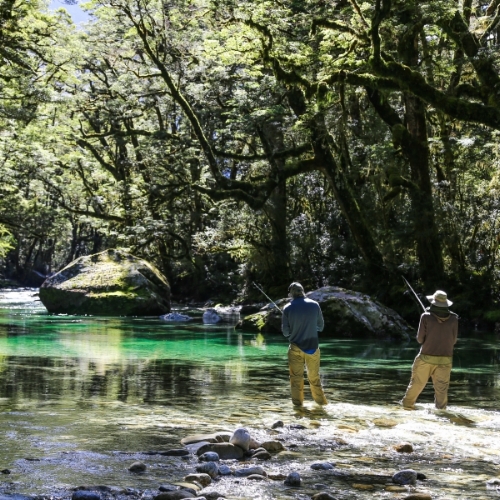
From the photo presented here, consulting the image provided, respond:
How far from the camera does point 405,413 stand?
30.6 feet

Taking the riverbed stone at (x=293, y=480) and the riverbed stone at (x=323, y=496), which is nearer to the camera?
the riverbed stone at (x=323, y=496)

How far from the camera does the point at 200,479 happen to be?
5785mm

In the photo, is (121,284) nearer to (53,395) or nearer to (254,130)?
(254,130)

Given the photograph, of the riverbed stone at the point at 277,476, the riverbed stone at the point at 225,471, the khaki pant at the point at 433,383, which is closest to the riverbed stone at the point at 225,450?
the riverbed stone at the point at 225,471

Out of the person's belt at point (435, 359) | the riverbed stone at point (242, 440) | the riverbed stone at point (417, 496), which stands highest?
the person's belt at point (435, 359)

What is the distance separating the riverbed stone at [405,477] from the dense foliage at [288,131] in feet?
41.6

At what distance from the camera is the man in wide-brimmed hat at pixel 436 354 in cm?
973

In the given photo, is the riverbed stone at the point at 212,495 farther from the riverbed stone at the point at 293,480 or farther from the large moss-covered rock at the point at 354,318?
the large moss-covered rock at the point at 354,318

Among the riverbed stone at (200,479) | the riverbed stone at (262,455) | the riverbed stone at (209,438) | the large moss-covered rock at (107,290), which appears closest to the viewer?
the riverbed stone at (200,479)

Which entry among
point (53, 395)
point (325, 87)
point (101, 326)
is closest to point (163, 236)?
point (101, 326)

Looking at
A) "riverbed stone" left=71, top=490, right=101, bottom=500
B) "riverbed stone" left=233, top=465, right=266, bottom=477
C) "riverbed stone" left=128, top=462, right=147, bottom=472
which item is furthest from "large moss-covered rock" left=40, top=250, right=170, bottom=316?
"riverbed stone" left=71, top=490, right=101, bottom=500

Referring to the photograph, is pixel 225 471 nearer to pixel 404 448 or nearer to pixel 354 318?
pixel 404 448

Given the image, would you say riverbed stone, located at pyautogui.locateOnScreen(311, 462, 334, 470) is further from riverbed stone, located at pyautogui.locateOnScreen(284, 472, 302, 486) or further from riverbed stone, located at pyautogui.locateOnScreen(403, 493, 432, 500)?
riverbed stone, located at pyautogui.locateOnScreen(403, 493, 432, 500)

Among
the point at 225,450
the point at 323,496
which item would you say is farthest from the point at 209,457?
the point at 323,496
